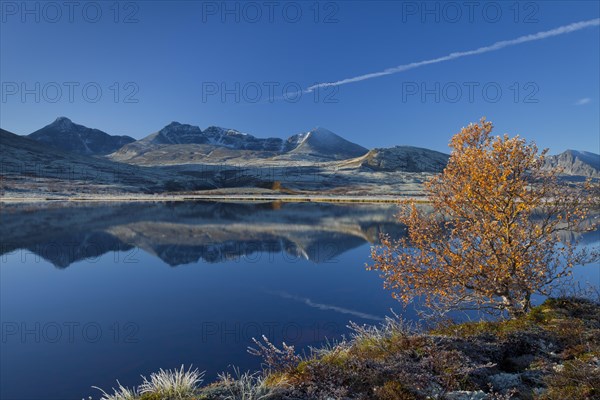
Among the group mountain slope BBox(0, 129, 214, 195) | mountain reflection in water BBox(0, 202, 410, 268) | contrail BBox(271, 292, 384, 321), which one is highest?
mountain slope BBox(0, 129, 214, 195)

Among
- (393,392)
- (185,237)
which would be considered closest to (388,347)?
(393,392)

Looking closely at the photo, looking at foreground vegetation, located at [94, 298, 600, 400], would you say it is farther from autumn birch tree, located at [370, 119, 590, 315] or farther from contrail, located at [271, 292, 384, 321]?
contrail, located at [271, 292, 384, 321]

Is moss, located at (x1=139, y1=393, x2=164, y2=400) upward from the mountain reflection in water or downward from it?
upward

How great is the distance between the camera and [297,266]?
28.9 metres

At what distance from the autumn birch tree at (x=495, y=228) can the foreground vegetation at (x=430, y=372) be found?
3544mm

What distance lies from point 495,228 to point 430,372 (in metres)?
7.56

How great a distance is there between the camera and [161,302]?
65.4ft

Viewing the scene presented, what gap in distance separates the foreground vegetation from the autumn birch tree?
3544 mm

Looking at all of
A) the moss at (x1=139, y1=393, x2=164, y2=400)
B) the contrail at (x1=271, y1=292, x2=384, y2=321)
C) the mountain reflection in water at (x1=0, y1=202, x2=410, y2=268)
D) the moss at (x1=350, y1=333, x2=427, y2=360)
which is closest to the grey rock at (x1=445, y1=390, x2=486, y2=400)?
the moss at (x1=350, y1=333, x2=427, y2=360)

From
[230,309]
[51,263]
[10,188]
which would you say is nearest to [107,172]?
[10,188]

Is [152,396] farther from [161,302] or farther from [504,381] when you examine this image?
[161,302]

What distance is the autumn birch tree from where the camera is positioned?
13312 mm

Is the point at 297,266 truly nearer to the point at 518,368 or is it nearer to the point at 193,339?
the point at 193,339

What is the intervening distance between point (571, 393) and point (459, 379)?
71.6 inches
